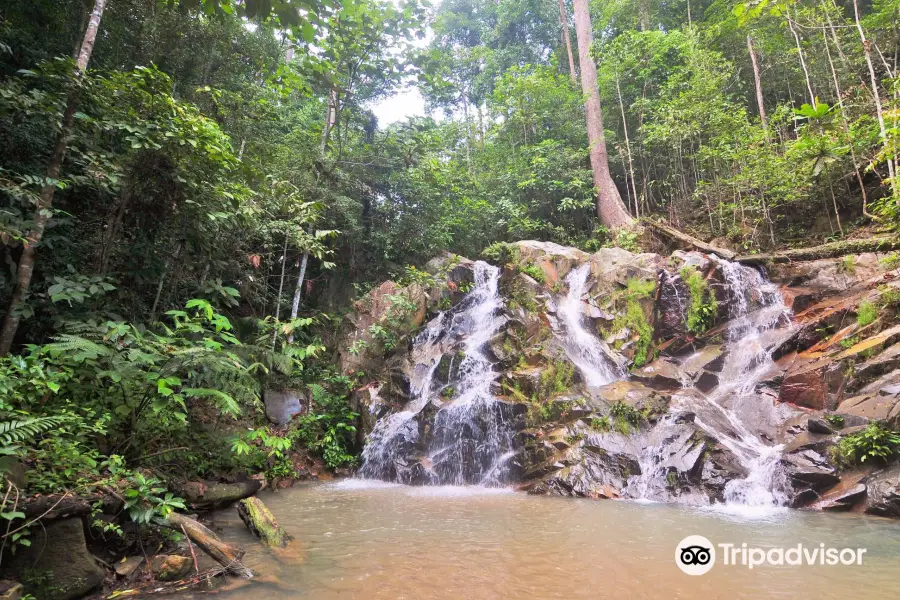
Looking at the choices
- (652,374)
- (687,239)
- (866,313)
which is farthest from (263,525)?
(687,239)

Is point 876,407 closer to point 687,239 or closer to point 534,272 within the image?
point 534,272

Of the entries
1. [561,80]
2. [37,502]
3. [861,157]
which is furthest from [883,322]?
[561,80]

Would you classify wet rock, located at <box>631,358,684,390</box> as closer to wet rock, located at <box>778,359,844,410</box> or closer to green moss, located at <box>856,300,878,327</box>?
wet rock, located at <box>778,359,844,410</box>

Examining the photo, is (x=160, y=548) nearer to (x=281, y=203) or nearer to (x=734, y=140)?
(x=281, y=203)

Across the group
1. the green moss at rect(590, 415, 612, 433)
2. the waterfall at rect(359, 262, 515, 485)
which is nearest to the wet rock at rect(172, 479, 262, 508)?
the waterfall at rect(359, 262, 515, 485)

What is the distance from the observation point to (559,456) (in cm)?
744

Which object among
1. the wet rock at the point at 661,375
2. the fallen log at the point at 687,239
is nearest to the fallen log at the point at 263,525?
the wet rock at the point at 661,375

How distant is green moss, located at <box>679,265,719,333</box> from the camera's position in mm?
10148

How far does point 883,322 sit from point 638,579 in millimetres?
7864

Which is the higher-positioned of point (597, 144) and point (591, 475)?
point (597, 144)

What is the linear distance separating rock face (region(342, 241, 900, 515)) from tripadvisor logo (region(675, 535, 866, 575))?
83.2 inches

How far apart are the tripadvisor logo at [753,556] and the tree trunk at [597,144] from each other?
459 inches

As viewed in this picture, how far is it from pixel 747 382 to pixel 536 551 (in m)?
6.64

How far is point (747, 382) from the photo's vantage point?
852cm
